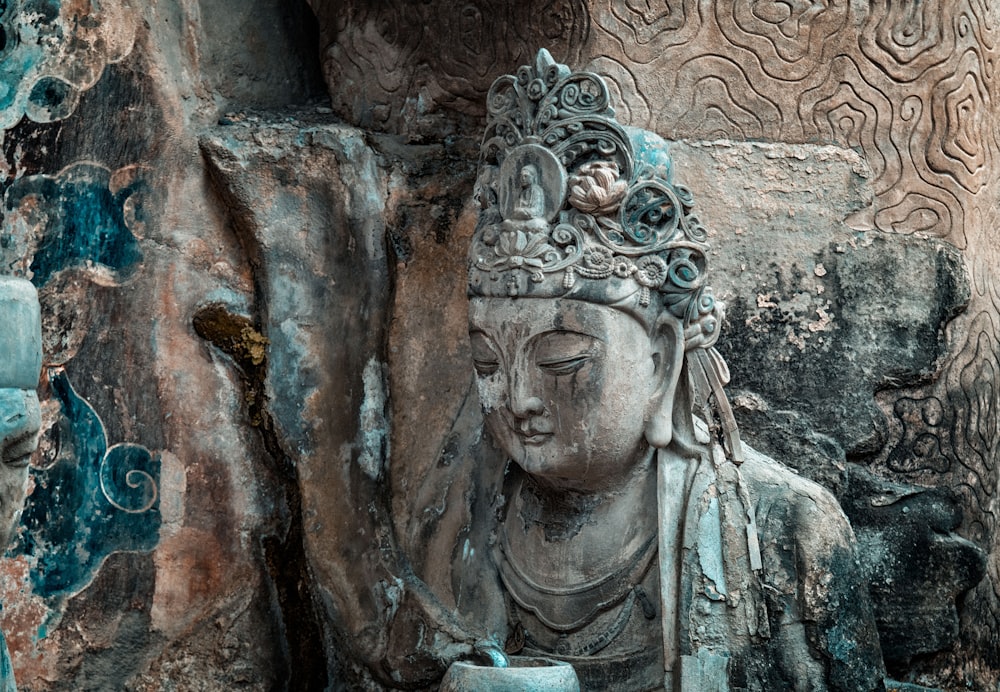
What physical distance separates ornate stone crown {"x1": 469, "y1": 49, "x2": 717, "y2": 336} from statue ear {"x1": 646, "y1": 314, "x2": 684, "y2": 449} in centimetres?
6

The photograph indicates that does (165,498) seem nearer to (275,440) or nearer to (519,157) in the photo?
(275,440)

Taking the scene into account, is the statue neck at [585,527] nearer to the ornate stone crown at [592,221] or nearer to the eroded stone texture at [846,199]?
the ornate stone crown at [592,221]

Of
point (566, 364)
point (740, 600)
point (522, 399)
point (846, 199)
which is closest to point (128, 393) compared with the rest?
point (522, 399)

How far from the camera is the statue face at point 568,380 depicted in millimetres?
3881

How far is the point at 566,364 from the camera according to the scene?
→ 3.89 m

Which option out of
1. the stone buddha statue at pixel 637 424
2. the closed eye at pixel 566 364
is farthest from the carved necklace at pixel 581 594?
the closed eye at pixel 566 364

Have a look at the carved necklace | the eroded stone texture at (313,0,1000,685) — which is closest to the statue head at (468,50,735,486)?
the carved necklace

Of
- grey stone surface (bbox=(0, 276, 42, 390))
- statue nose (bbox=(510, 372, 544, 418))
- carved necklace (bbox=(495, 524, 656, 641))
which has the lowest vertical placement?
carved necklace (bbox=(495, 524, 656, 641))

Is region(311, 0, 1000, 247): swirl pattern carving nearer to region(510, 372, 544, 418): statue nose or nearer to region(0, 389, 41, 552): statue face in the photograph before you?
region(510, 372, 544, 418): statue nose

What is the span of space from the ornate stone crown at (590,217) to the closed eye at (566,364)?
14cm

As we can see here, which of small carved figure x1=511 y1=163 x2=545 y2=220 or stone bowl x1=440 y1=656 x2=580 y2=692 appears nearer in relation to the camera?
stone bowl x1=440 y1=656 x2=580 y2=692

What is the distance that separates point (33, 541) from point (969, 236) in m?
2.66

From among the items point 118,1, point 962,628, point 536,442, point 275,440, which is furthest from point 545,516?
point 118,1

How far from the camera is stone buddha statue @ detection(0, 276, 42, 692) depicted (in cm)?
310
